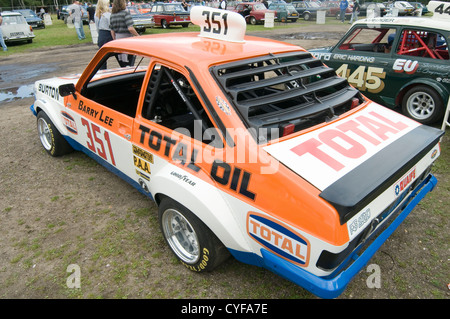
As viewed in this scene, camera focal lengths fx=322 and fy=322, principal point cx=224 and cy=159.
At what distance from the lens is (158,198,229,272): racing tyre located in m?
2.33

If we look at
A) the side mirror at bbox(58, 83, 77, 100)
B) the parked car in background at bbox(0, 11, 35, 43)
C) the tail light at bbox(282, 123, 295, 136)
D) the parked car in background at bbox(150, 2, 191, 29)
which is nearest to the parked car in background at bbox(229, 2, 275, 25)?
the parked car in background at bbox(150, 2, 191, 29)

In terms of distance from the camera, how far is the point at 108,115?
10.3ft

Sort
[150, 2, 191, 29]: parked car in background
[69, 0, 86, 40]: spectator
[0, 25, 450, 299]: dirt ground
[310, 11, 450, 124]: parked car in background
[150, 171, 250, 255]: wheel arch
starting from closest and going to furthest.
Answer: [150, 171, 250, 255]: wheel arch, [0, 25, 450, 299]: dirt ground, [310, 11, 450, 124]: parked car in background, [69, 0, 86, 40]: spectator, [150, 2, 191, 29]: parked car in background

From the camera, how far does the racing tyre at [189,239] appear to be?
2.33 m

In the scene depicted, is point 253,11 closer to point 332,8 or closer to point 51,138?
point 332,8

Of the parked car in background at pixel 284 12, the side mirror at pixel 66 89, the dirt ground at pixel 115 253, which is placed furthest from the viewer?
the parked car in background at pixel 284 12

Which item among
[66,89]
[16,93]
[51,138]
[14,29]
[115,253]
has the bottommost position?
[115,253]

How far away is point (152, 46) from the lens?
2766mm

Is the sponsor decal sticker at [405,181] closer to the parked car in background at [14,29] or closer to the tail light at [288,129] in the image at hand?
Answer: the tail light at [288,129]

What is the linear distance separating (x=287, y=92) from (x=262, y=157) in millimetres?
795

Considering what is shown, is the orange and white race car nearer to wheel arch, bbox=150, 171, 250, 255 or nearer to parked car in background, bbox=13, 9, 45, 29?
wheel arch, bbox=150, 171, 250, 255

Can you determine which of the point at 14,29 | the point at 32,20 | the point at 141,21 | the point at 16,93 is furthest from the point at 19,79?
the point at 32,20

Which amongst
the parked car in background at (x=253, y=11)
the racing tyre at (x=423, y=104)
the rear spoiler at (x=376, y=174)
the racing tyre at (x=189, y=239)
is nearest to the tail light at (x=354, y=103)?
the rear spoiler at (x=376, y=174)

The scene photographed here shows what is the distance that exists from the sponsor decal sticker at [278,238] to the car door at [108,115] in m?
1.46
